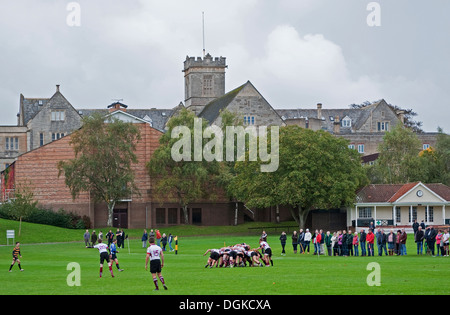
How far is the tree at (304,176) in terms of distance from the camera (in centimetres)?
8269

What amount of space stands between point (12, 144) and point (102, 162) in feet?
123

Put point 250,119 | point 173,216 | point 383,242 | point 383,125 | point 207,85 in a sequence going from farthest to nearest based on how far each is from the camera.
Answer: point 207,85 < point 383,125 < point 250,119 < point 173,216 < point 383,242

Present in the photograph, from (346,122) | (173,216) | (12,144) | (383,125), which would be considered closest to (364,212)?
(173,216)

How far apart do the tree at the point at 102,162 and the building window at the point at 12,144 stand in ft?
110

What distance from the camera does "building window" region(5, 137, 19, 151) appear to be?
415 ft

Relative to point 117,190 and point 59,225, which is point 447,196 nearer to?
point 117,190

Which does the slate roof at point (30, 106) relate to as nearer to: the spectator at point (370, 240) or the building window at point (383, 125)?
the building window at point (383, 125)

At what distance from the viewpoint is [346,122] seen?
145125 mm

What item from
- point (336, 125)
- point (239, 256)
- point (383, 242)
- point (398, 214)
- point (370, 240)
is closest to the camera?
point (239, 256)

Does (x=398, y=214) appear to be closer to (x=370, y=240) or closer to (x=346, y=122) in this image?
(x=370, y=240)

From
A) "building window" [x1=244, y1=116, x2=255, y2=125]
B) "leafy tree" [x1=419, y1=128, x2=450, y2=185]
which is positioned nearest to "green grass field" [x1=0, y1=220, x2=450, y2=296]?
"leafy tree" [x1=419, y1=128, x2=450, y2=185]

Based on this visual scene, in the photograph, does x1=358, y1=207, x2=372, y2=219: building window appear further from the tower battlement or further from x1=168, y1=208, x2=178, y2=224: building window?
the tower battlement
